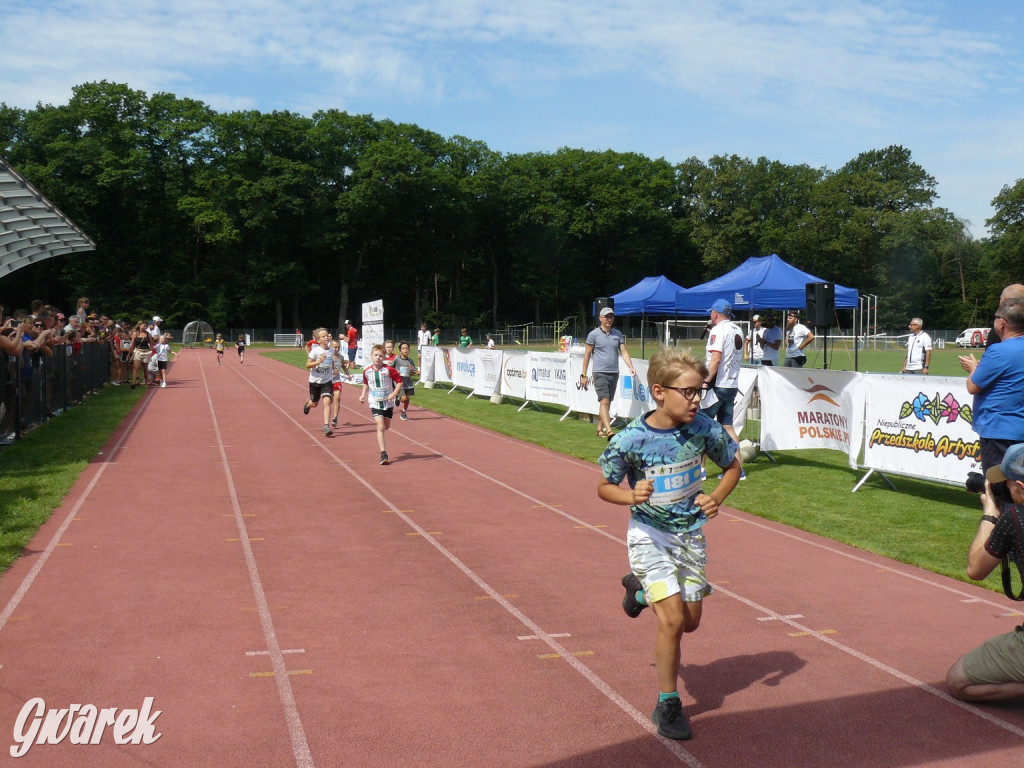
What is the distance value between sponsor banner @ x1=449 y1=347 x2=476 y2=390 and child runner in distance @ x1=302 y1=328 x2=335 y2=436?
879cm

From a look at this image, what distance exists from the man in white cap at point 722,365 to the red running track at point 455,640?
169 cm

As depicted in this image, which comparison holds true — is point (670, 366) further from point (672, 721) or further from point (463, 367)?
point (463, 367)

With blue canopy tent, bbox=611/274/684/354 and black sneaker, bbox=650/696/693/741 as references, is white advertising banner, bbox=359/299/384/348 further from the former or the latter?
black sneaker, bbox=650/696/693/741

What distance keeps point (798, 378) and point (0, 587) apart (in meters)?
8.98

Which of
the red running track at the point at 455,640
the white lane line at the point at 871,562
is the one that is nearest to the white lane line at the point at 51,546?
the red running track at the point at 455,640

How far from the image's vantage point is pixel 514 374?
21.9 meters

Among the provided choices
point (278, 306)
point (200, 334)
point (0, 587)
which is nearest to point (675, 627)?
point (0, 587)

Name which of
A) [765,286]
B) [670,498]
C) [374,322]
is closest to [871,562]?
[670,498]

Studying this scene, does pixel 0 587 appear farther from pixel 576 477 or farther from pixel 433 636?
pixel 576 477

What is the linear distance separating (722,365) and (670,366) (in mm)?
6738

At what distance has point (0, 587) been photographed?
6602mm

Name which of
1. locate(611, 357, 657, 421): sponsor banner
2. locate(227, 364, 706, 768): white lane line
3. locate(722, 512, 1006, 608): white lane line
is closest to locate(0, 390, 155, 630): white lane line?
locate(227, 364, 706, 768): white lane line

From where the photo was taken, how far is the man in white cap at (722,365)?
10594mm

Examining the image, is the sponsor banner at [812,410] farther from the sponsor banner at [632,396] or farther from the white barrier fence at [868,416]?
the sponsor banner at [632,396]
